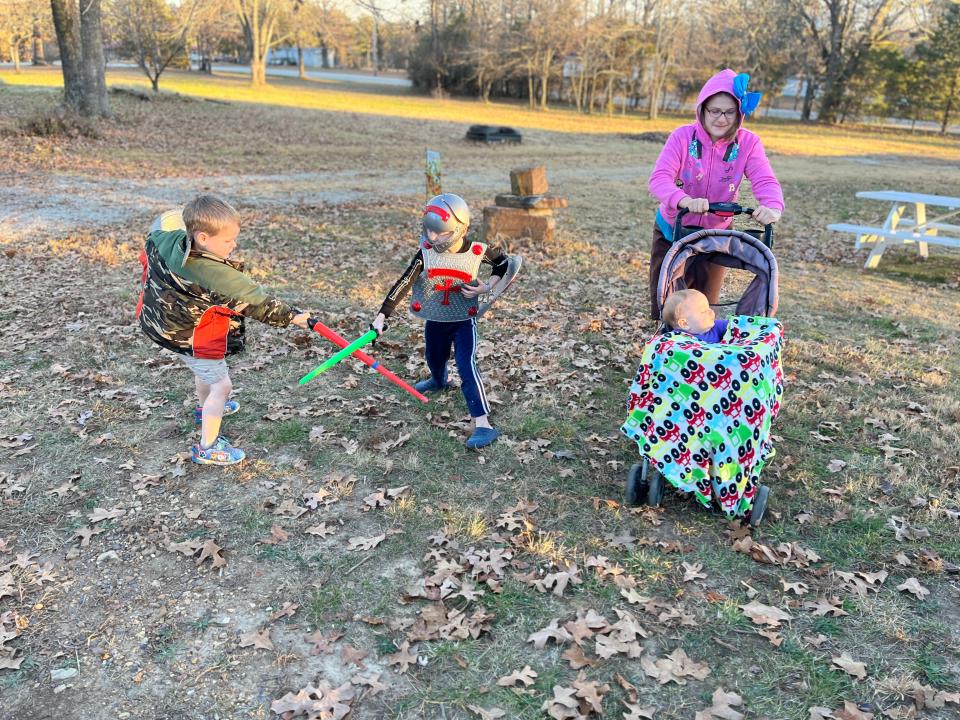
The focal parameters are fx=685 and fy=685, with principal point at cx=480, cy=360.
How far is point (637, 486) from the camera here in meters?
4.21

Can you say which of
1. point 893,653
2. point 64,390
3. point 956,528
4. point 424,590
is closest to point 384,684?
point 424,590

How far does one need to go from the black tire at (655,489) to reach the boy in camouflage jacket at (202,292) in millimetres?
2310

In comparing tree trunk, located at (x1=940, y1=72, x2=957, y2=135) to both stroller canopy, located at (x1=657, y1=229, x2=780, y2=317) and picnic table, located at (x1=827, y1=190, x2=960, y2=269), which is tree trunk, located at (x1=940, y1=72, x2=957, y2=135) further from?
stroller canopy, located at (x1=657, y1=229, x2=780, y2=317)

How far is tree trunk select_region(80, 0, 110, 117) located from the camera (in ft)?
63.5

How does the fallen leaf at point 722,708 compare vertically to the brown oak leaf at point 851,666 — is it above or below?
below

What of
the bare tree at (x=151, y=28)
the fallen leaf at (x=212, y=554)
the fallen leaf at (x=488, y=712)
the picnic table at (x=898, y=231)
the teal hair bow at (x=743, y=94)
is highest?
the bare tree at (x=151, y=28)

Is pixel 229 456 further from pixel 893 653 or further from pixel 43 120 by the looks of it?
pixel 43 120

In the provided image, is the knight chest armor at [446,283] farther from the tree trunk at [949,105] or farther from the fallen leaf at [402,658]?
the tree trunk at [949,105]

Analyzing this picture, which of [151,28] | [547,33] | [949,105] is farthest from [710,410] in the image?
[949,105]

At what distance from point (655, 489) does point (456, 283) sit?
6.14ft

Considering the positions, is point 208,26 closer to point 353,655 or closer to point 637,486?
point 637,486

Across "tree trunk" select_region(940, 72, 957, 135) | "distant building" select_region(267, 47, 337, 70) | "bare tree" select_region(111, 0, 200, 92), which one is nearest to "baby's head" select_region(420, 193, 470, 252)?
"bare tree" select_region(111, 0, 200, 92)

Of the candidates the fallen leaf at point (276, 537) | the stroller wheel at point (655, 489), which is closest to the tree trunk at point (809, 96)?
the stroller wheel at point (655, 489)

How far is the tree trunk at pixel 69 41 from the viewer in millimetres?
18688
